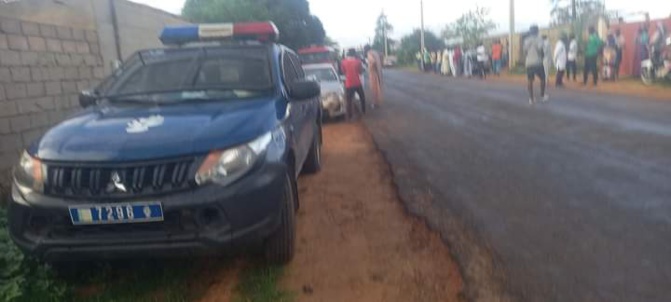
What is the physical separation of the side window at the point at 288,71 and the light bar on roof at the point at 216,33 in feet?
2.96

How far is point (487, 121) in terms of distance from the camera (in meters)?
11.0

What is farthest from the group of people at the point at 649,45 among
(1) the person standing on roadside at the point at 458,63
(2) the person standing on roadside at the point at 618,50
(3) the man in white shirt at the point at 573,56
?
(1) the person standing on roadside at the point at 458,63

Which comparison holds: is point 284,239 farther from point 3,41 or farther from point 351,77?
point 351,77

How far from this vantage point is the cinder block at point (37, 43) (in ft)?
21.7

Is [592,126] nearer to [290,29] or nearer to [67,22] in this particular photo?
[67,22]

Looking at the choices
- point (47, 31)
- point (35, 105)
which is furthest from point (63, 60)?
point (35, 105)

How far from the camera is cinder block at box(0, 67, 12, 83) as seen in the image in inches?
236

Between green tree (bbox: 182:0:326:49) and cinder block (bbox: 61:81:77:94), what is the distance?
1527 centimetres

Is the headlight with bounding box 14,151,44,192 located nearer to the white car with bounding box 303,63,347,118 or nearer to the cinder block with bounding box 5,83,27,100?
the cinder block with bounding box 5,83,27,100

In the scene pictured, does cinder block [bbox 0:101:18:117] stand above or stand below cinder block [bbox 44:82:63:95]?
below

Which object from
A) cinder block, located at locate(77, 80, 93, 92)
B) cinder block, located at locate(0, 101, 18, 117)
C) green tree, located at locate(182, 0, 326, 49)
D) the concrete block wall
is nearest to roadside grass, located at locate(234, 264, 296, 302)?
the concrete block wall

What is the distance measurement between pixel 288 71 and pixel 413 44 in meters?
63.2

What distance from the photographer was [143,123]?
3807 millimetres

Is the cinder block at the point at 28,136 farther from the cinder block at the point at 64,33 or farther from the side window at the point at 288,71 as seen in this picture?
the side window at the point at 288,71
